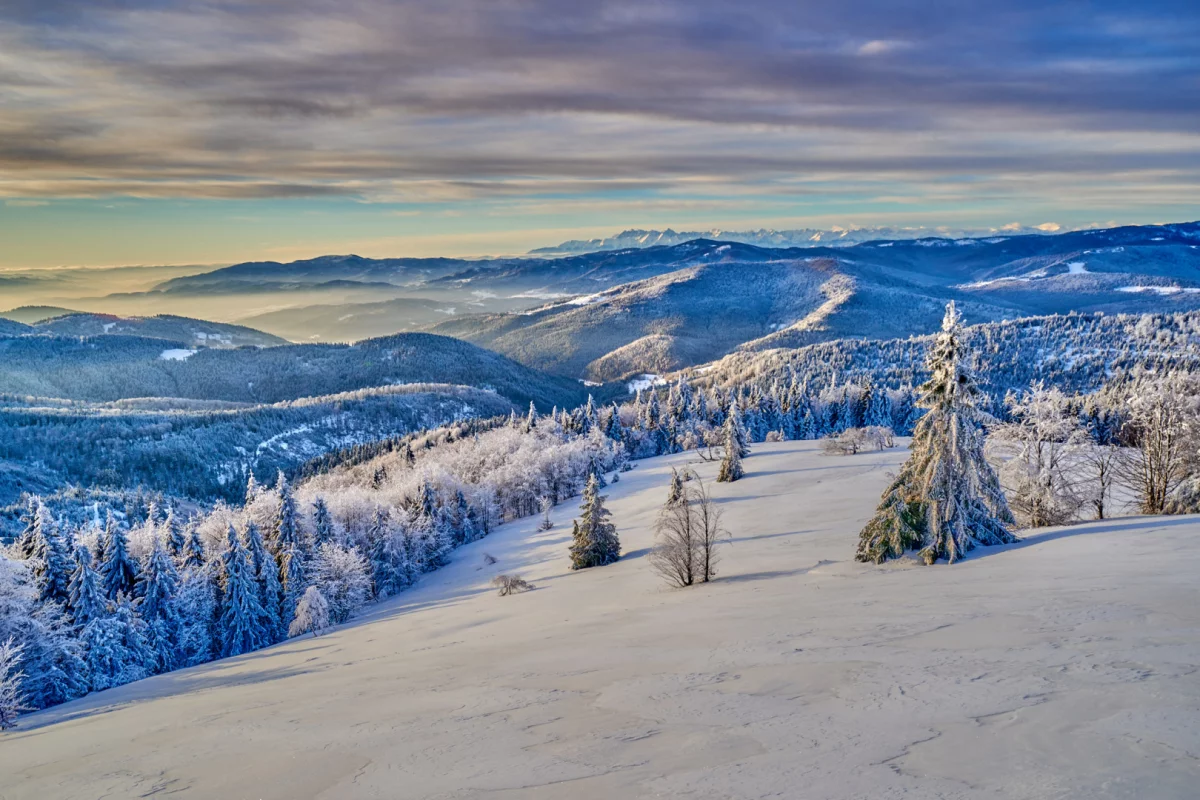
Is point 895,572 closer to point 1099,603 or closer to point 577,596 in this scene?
point 1099,603

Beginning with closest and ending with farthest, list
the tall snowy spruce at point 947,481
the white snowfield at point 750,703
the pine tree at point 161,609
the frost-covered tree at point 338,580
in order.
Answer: the white snowfield at point 750,703
the tall snowy spruce at point 947,481
the pine tree at point 161,609
the frost-covered tree at point 338,580

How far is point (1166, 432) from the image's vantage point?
30.0 meters

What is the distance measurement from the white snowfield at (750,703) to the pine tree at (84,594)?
16.5 meters

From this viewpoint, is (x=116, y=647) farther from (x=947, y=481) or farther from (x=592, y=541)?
(x=947, y=481)

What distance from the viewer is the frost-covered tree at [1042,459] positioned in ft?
102

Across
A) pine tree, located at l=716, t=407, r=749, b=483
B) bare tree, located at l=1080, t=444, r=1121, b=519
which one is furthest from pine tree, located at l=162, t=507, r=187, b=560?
bare tree, located at l=1080, t=444, r=1121, b=519

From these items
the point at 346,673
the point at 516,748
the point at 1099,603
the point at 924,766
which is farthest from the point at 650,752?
the point at 346,673

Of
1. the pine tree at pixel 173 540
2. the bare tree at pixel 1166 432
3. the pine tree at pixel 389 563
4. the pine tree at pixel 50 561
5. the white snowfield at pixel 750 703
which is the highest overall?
the bare tree at pixel 1166 432

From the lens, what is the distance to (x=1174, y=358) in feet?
630

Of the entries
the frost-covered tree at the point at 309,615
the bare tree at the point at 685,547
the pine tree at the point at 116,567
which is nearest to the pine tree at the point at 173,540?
the pine tree at the point at 116,567

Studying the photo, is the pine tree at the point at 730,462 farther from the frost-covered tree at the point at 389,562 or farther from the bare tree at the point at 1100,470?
the bare tree at the point at 1100,470

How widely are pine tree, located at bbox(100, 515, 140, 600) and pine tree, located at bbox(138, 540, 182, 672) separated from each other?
143cm

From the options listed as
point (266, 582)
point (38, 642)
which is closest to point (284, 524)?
point (266, 582)

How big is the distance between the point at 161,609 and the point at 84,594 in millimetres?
6512
